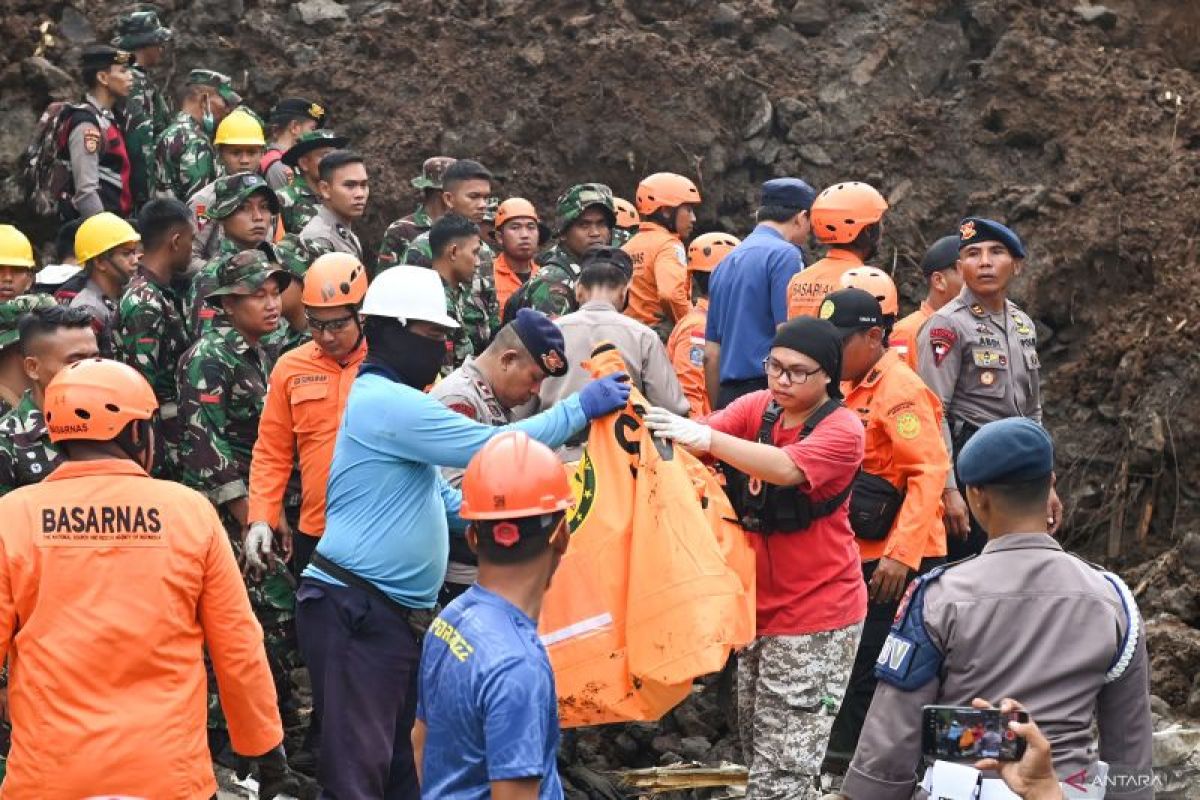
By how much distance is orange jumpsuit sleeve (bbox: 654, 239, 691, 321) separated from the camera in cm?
977

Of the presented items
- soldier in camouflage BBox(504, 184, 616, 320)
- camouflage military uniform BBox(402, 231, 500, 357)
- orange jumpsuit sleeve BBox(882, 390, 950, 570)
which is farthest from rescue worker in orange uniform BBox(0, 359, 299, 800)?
soldier in camouflage BBox(504, 184, 616, 320)

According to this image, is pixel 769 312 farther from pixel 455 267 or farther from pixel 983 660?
pixel 983 660

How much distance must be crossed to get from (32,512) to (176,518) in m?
0.42

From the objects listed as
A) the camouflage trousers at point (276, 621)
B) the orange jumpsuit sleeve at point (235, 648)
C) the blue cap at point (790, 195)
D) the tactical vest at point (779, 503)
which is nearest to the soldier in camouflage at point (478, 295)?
the blue cap at point (790, 195)

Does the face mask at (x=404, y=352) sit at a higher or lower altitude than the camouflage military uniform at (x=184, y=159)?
higher

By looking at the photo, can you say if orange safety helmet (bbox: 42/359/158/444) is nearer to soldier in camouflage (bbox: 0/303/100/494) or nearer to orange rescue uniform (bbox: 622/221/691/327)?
soldier in camouflage (bbox: 0/303/100/494)

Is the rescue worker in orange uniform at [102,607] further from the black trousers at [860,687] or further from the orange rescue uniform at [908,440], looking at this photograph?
the black trousers at [860,687]

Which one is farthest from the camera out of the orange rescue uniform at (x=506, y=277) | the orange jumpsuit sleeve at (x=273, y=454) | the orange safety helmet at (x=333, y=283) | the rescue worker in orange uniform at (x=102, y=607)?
the orange rescue uniform at (x=506, y=277)

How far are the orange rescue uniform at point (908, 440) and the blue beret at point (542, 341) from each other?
1.64 m

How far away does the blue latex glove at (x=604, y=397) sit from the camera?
A: 6.02 metres

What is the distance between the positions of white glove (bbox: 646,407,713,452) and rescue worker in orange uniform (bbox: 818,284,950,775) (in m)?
1.18

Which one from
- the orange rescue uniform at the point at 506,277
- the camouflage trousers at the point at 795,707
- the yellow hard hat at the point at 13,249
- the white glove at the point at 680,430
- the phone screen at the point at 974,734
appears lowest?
the camouflage trousers at the point at 795,707

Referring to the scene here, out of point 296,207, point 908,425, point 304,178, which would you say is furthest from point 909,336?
point 304,178

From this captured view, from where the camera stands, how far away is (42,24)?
534 inches
